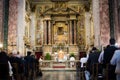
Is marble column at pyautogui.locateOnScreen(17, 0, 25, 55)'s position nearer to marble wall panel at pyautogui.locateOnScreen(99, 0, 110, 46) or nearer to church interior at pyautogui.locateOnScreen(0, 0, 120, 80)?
marble wall panel at pyautogui.locateOnScreen(99, 0, 110, 46)

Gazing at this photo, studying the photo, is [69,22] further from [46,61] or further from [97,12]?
[97,12]

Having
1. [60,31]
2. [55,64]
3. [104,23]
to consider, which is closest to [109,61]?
[104,23]

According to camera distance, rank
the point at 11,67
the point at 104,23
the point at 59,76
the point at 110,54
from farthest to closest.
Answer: the point at 104,23, the point at 59,76, the point at 11,67, the point at 110,54

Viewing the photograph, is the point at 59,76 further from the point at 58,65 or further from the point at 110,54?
the point at 58,65

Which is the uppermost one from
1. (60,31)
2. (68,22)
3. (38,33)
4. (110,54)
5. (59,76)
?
(68,22)

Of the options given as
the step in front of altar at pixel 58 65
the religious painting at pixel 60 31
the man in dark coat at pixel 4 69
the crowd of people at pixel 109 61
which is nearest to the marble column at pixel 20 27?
the step in front of altar at pixel 58 65

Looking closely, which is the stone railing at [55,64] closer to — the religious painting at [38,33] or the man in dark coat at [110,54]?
the religious painting at [38,33]

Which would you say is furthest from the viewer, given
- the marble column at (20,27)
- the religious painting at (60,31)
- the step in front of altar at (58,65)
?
the religious painting at (60,31)

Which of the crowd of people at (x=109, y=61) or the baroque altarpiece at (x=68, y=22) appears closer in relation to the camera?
the crowd of people at (x=109, y=61)

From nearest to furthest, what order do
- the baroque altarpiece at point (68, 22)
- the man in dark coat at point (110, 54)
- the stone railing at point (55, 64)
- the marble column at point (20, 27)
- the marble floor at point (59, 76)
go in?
the man in dark coat at point (110, 54), the marble floor at point (59, 76), the marble column at point (20, 27), the stone railing at point (55, 64), the baroque altarpiece at point (68, 22)

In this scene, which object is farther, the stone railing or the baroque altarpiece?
the baroque altarpiece

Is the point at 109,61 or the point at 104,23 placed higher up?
the point at 104,23

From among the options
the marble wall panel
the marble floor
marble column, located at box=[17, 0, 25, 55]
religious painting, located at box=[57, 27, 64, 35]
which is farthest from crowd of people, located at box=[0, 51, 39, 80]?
religious painting, located at box=[57, 27, 64, 35]

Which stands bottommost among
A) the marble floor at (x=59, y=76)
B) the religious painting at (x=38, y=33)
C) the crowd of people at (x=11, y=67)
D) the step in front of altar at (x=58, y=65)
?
the step in front of altar at (x=58, y=65)
